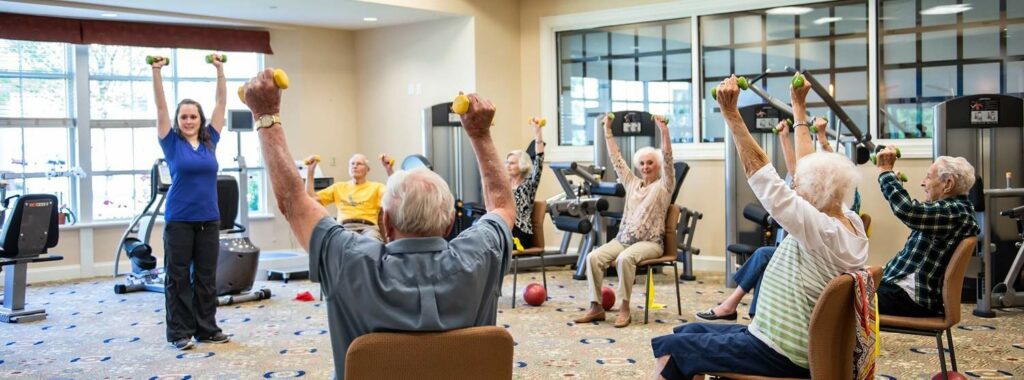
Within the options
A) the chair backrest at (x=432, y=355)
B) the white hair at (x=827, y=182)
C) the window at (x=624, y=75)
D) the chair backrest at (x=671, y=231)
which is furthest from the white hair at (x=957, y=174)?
the window at (x=624, y=75)

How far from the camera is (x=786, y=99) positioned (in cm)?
760

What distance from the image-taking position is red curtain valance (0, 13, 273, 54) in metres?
7.72

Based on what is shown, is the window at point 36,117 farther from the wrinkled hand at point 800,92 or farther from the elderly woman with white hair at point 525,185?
Result: the wrinkled hand at point 800,92

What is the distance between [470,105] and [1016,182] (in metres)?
5.28

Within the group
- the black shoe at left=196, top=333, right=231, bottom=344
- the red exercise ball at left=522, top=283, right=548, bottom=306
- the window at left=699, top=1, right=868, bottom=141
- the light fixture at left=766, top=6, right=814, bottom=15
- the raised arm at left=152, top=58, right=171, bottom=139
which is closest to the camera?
the raised arm at left=152, top=58, right=171, bottom=139

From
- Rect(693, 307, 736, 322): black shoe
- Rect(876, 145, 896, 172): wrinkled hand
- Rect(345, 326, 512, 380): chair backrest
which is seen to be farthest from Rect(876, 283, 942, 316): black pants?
Rect(345, 326, 512, 380): chair backrest

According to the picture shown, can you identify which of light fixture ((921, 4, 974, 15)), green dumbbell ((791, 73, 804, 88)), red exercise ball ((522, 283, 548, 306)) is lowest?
red exercise ball ((522, 283, 548, 306))

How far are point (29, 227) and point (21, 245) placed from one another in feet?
0.39

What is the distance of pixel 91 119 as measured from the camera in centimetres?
840

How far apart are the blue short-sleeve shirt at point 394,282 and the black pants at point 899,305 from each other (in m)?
2.26

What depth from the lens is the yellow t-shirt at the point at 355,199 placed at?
255 inches

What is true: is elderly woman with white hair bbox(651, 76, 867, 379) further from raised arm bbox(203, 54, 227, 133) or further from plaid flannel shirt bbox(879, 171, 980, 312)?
raised arm bbox(203, 54, 227, 133)

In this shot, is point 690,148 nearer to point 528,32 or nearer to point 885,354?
point 528,32

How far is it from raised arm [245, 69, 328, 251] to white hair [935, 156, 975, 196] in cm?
312
